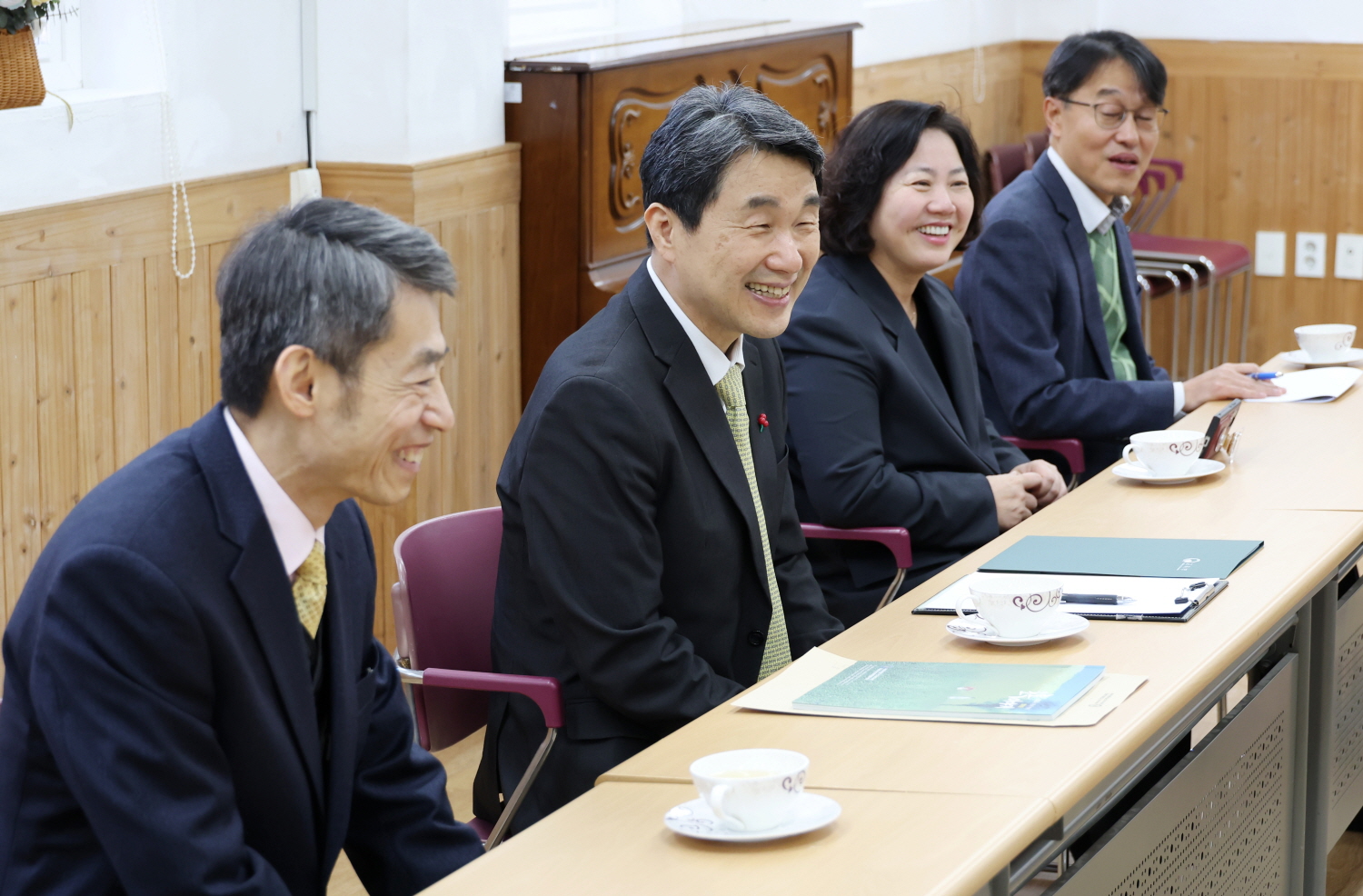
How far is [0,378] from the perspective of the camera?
2.98 meters

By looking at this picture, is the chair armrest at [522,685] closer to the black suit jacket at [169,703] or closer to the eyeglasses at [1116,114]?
the black suit jacket at [169,703]

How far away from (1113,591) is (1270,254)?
16.3ft

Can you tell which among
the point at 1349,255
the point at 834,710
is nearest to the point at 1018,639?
the point at 834,710

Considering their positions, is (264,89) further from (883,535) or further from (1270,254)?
(1270,254)

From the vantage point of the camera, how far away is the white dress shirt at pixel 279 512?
151 centimetres

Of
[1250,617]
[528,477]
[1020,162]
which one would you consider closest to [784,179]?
[528,477]

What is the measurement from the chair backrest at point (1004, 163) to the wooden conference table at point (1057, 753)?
3.14m

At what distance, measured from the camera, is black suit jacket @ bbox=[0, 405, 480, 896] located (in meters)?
1.38

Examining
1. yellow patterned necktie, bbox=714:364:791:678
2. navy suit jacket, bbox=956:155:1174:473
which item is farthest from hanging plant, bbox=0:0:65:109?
navy suit jacket, bbox=956:155:1174:473

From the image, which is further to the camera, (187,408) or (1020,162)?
(1020,162)

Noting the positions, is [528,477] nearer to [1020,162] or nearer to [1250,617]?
[1250,617]

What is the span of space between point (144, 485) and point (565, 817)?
19.5 inches

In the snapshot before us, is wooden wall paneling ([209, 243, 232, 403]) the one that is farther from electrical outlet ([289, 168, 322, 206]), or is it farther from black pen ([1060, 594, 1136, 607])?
black pen ([1060, 594, 1136, 607])

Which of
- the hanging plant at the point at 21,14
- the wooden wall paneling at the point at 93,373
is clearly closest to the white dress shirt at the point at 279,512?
the hanging plant at the point at 21,14
